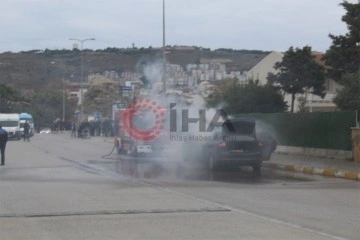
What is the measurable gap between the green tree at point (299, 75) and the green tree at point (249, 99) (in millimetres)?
5181

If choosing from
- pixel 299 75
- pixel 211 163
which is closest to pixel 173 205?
pixel 211 163

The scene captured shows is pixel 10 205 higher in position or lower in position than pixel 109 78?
lower

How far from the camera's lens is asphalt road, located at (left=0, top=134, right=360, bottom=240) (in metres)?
10.1

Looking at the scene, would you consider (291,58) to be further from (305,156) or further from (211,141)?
(211,141)

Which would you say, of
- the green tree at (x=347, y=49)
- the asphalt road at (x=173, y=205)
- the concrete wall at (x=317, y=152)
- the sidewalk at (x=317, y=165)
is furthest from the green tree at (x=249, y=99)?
the asphalt road at (x=173, y=205)

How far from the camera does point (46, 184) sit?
58.0 feet

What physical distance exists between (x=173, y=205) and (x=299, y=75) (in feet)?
110

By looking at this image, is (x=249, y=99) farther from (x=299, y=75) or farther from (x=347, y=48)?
(x=299, y=75)

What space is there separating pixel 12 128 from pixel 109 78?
31527 millimetres

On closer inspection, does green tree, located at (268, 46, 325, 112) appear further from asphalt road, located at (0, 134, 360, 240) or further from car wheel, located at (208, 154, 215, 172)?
asphalt road, located at (0, 134, 360, 240)

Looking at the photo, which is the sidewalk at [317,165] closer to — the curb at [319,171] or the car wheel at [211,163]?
the curb at [319,171]

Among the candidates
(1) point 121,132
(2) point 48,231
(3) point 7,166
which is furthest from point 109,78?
(2) point 48,231

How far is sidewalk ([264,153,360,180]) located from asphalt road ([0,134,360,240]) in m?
0.65

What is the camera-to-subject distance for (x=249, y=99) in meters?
38.7
